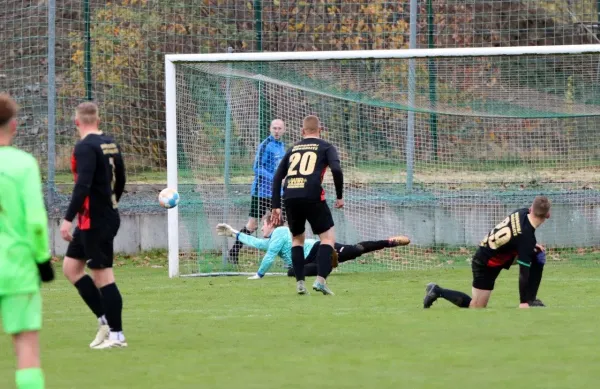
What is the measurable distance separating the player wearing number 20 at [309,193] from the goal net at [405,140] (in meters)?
2.66

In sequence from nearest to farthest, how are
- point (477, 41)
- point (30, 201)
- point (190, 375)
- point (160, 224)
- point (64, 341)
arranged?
point (30, 201) < point (190, 375) < point (64, 341) < point (160, 224) < point (477, 41)

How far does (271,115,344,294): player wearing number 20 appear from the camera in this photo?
42.0ft

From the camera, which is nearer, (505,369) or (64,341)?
(505,369)

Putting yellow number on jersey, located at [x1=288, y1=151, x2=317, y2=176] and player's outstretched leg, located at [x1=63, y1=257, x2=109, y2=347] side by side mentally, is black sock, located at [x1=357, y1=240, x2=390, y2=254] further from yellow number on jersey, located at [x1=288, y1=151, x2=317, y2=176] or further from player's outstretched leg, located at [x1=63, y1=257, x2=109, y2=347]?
player's outstretched leg, located at [x1=63, y1=257, x2=109, y2=347]

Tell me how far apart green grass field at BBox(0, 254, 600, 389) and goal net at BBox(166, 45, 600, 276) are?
3.00 metres

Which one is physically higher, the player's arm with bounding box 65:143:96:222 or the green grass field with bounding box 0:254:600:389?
the player's arm with bounding box 65:143:96:222

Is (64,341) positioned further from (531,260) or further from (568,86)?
(568,86)

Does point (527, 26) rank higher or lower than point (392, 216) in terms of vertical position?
higher

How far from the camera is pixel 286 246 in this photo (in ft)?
49.0

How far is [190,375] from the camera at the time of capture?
7.69 m

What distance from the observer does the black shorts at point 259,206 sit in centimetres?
1639

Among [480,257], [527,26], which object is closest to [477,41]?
[527,26]

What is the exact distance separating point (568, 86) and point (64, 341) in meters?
9.13

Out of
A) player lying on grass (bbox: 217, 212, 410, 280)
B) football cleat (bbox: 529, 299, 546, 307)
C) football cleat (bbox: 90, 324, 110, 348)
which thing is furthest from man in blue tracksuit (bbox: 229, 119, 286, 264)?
football cleat (bbox: 90, 324, 110, 348)
